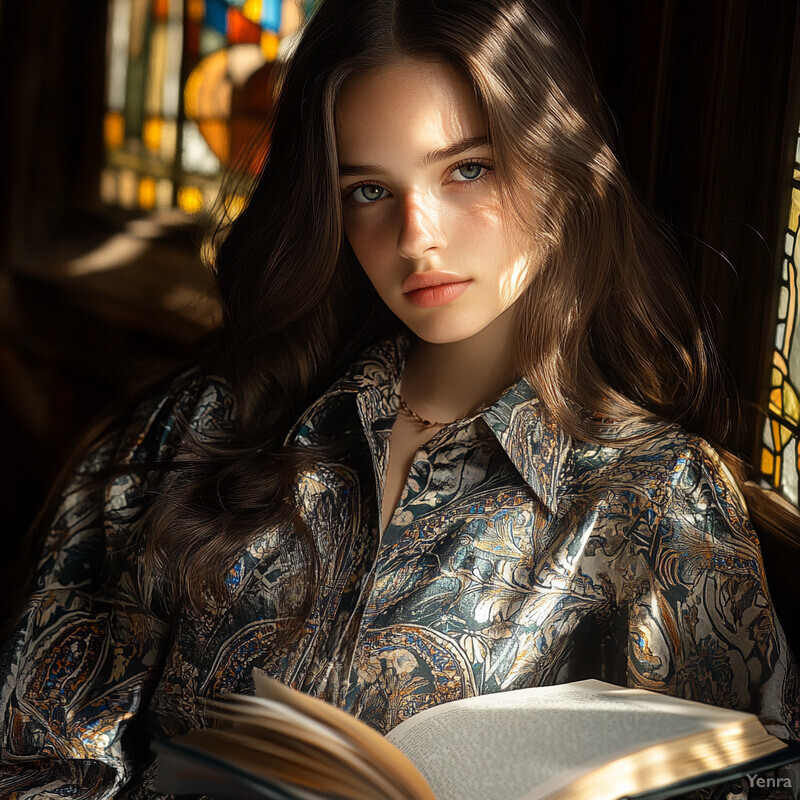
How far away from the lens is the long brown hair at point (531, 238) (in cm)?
97

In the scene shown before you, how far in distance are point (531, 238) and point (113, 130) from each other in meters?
1.24

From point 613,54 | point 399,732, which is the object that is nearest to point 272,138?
point 613,54

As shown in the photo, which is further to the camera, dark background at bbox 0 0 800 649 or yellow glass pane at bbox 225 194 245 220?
dark background at bbox 0 0 800 649

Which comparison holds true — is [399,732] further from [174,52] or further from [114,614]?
[174,52]

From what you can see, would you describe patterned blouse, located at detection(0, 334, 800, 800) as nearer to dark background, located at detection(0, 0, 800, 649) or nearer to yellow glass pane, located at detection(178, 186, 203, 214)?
dark background, located at detection(0, 0, 800, 649)

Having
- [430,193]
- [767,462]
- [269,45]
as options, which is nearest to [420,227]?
[430,193]

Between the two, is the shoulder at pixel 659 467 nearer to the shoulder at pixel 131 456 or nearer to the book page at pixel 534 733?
the book page at pixel 534 733

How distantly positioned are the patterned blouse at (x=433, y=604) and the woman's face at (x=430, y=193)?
135 millimetres

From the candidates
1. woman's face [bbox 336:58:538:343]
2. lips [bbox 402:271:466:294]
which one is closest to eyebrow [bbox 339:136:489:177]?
woman's face [bbox 336:58:538:343]

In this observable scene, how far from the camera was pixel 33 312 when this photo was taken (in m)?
1.91

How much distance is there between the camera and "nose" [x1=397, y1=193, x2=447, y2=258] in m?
0.94

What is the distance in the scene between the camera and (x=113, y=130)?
6.31 feet

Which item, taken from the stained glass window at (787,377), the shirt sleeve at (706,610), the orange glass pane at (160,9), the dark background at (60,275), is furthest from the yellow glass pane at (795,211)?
the orange glass pane at (160,9)

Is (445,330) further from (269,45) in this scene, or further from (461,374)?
(269,45)
